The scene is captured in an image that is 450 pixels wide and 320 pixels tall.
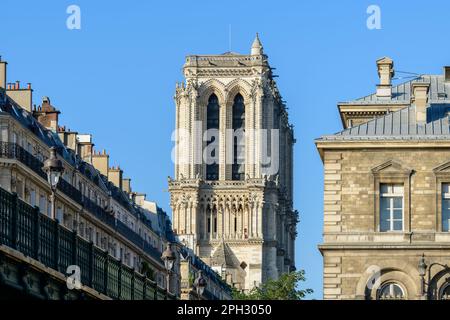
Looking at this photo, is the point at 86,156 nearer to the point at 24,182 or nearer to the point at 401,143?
the point at 24,182

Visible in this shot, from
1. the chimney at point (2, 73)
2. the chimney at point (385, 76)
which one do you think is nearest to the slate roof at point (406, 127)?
the chimney at point (385, 76)

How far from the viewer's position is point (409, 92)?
80312 mm

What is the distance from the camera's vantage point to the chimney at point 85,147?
124 m

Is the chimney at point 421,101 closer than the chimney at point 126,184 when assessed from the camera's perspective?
Yes

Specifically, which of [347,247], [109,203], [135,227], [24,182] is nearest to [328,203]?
[347,247]

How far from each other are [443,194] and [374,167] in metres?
2.51

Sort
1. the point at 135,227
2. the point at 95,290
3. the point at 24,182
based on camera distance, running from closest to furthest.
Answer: the point at 95,290, the point at 24,182, the point at 135,227

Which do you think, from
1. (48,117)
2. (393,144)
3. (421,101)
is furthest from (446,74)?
(48,117)

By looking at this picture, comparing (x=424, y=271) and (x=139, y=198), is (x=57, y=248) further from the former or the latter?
(x=139, y=198)

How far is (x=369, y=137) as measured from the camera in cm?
7019

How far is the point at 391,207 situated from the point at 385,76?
40.7ft

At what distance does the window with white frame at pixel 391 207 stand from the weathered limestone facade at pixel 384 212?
3cm

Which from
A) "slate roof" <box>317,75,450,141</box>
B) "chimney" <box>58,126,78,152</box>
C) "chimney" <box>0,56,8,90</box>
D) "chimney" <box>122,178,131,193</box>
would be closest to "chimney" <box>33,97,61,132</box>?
"chimney" <box>58,126,78,152</box>

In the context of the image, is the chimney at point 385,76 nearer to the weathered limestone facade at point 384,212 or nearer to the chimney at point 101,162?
the weathered limestone facade at point 384,212
